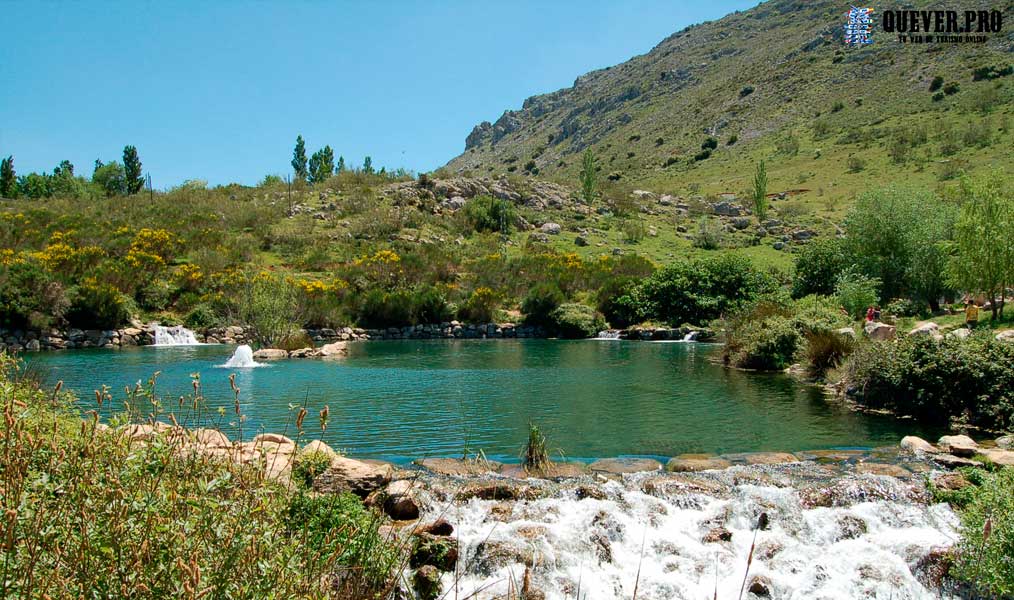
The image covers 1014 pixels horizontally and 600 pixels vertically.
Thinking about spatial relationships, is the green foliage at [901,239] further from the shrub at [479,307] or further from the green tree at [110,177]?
the green tree at [110,177]

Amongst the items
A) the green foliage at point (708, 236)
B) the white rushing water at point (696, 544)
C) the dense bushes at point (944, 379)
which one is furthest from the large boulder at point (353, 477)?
the green foliage at point (708, 236)

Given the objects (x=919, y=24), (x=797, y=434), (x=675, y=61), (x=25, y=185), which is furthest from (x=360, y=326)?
(x=675, y=61)

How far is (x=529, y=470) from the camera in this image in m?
10.3

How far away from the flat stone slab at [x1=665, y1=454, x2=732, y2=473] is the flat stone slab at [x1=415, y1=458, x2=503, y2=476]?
2.86m

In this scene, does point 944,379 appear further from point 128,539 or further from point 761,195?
point 761,195

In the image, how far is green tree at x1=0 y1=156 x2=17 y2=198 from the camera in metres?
67.5

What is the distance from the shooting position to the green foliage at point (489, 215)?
58906 mm

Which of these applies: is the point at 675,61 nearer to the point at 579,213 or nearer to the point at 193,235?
the point at 579,213

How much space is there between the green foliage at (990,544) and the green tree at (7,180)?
83234 millimetres

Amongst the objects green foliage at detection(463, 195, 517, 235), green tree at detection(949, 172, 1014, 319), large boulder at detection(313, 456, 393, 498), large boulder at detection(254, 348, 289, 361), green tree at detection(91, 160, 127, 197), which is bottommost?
large boulder at detection(313, 456, 393, 498)

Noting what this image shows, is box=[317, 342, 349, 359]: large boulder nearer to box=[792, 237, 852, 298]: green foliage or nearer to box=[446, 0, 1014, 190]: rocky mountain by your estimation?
box=[792, 237, 852, 298]: green foliage

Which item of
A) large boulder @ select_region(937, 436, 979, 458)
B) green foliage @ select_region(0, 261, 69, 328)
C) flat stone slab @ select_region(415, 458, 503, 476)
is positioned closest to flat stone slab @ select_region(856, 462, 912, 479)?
large boulder @ select_region(937, 436, 979, 458)

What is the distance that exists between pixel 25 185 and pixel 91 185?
10.1m

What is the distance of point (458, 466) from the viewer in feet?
34.1
